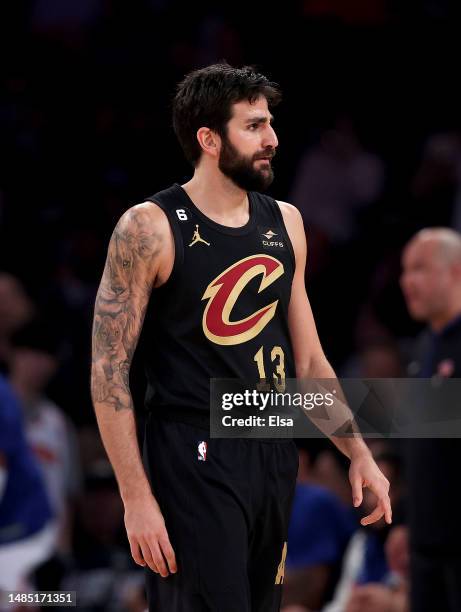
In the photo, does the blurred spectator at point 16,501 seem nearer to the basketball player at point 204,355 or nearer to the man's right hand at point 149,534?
the basketball player at point 204,355

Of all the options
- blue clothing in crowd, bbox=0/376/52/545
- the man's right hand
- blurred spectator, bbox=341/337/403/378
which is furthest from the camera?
blurred spectator, bbox=341/337/403/378

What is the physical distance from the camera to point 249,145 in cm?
359

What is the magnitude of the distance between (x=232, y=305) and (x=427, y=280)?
9.54ft

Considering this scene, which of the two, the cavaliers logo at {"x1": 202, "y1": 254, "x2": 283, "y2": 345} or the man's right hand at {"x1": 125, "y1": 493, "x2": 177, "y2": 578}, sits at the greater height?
the cavaliers logo at {"x1": 202, "y1": 254, "x2": 283, "y2": 345}

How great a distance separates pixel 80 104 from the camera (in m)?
9.49

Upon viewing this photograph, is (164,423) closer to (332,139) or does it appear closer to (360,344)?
(360,344)

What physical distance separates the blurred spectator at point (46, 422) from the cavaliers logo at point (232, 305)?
4.28 m

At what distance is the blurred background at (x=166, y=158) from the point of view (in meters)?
8.09

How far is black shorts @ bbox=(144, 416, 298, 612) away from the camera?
11.1 ft

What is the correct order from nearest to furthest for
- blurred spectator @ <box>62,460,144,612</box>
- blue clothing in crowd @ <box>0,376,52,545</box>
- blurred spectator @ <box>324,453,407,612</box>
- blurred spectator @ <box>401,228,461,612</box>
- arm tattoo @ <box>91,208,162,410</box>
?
arm tattoo @ <box>91,208,162,410</box>, blue clothing in crowd @ <box>0,376,52,545</box>, blurred spectator @ <box>401,228,461,612</box>, blurred spectator @ <box>324,453,407,612</box>, blurred spectator @ <box>62,460,144,612</box>

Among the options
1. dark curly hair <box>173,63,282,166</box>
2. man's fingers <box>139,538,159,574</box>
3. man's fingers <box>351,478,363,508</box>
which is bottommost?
man's fingers <box>139,538,159,574</box>

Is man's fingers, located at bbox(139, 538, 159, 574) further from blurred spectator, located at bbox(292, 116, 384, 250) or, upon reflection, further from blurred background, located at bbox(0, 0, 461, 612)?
blurred spectator, located at bbox(292, 116, 384, 250)

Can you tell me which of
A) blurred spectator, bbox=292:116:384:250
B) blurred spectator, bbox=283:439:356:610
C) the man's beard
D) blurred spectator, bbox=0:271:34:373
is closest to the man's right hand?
the man's beard

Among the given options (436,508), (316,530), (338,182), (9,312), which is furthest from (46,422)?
Result: (436,508)
